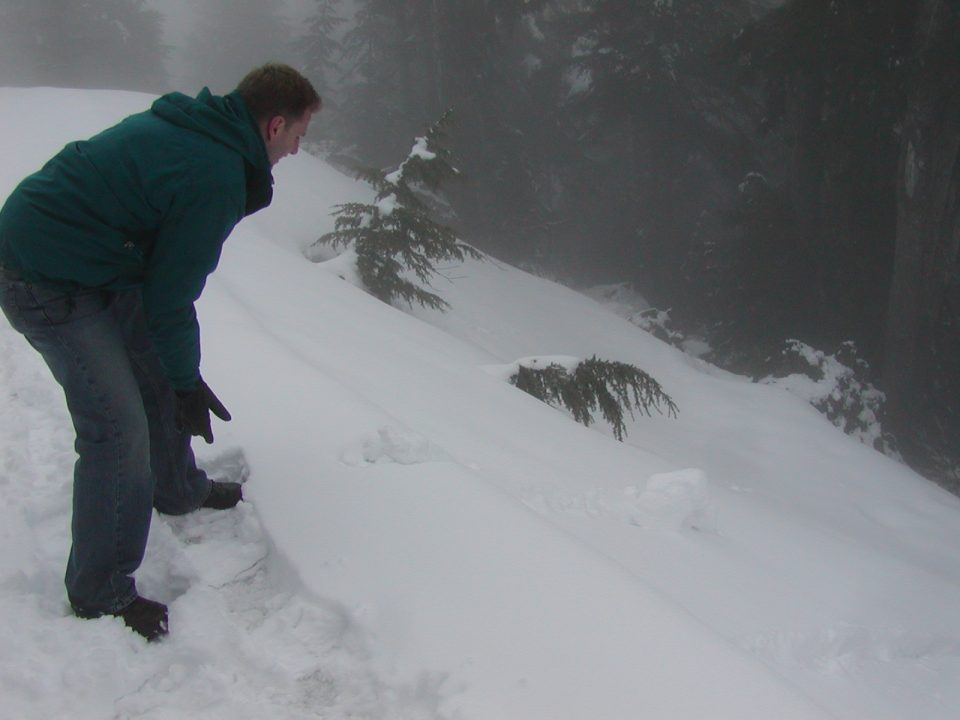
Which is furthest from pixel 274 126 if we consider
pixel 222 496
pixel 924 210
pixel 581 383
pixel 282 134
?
pixel 924 210

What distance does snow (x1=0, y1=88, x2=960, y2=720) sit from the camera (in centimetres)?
193

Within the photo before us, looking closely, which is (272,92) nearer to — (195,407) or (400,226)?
(195,407)

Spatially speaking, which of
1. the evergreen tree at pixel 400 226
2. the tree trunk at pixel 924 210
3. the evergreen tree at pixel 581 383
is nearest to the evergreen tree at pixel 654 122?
the tree trunk at pixel 924 210

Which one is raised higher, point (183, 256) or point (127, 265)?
point (183, 256)

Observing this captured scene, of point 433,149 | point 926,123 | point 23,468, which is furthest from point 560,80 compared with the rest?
point 23,468

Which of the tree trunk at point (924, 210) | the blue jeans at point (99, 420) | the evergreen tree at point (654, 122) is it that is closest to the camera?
the blue jeans at point (99, 420)

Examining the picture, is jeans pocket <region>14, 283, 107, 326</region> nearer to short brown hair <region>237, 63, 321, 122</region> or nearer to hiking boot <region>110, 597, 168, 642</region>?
short brown hair <region>237, 63, 321, 122</region>

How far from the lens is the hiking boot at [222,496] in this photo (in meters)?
2.62

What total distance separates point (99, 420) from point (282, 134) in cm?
98

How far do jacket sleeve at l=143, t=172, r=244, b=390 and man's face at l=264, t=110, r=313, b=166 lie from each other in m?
0.23

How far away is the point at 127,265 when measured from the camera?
194cm

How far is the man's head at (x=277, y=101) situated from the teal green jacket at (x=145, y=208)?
0.10 metres

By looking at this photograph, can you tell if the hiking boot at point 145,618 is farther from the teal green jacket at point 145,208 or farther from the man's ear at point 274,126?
the man's ear at point 274,126

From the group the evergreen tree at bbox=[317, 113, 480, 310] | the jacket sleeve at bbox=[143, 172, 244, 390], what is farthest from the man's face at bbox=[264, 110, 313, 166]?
the evergreen tree at bbox=[317, 113, 480, 310]
